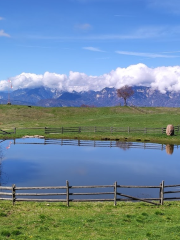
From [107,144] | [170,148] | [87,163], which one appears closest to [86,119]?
[107,144]

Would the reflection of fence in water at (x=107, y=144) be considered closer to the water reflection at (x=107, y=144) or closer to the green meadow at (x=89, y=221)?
the water reflection at (x=107, y=144)

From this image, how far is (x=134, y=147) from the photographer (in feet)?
176

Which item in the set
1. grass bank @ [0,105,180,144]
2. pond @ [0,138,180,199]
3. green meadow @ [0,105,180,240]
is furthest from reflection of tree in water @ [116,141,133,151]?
green meadow @ [0,105,180,240]

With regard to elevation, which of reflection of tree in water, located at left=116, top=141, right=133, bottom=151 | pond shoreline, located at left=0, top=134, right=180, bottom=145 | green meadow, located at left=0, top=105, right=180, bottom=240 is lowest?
green meadow, located at left=0, top=105, right=180, bottom=240

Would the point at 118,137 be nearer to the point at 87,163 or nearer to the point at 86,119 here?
the point at 87,163

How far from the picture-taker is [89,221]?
59.3ft

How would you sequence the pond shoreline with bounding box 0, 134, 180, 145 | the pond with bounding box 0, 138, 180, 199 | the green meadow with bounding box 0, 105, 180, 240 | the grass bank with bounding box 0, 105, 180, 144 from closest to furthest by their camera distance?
the green meadow with bounding box 0, 105, 180, 240 → the pond with bounding box 0, 138, 180, 199 → the pond shoreline with bounding box 0, 134, 180, 145 → the grass bank with bounding box 0, 105, 180, 144

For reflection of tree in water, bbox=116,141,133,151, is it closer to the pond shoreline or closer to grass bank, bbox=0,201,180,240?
the pond shoreline

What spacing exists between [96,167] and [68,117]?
2936 inches

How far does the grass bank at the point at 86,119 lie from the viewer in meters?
66.1

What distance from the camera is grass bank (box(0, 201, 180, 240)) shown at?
51.4 ft

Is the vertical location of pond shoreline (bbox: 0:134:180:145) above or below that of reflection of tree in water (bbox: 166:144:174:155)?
above

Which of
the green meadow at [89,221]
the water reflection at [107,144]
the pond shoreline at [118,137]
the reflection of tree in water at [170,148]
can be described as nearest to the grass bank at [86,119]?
the pond shoreline at [118,137]

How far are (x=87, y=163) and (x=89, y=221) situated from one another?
2095 cm
